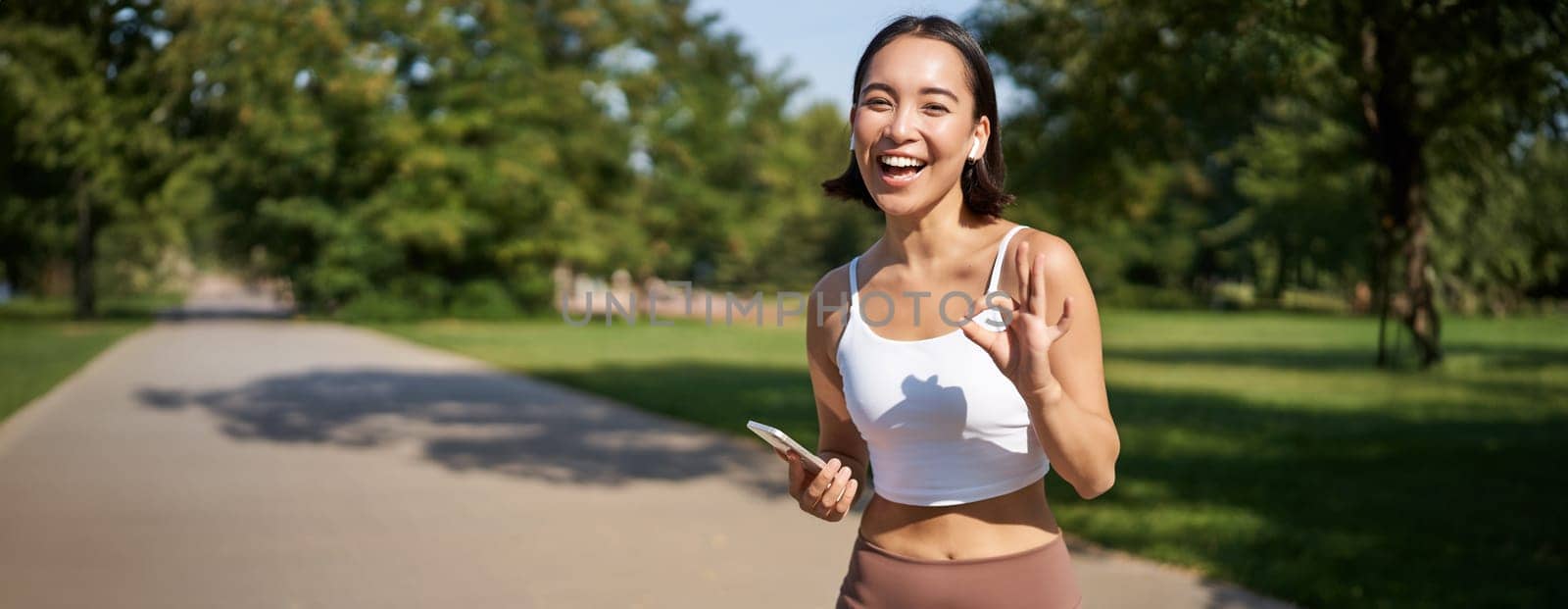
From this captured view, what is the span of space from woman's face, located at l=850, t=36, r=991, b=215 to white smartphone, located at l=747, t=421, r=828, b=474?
0.40 m

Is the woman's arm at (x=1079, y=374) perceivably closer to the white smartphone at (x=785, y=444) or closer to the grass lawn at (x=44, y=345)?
the white smartphone at (x=785, y=444)

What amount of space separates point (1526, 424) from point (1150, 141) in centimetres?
479

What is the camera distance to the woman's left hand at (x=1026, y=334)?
1.74 m

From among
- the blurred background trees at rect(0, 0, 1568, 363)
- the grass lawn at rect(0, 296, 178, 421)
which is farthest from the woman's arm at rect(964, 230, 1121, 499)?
the grass lawn at rect(0, 296, 178, 421)

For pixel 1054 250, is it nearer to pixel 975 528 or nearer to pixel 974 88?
pixel 974 88

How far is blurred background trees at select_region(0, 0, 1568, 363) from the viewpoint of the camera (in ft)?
36.8

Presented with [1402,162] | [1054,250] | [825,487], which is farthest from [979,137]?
[1402,162]

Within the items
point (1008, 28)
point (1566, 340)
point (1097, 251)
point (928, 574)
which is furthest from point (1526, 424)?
point (1097, 251)

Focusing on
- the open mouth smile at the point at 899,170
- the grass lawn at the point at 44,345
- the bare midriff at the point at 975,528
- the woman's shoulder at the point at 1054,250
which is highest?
the open mouth smile at the point at 899,170

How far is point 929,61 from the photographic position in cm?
200

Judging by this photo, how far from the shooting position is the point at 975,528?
2.09 metres

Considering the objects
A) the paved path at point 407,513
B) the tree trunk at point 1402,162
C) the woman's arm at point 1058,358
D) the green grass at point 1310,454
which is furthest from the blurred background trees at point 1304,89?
the woman's arm at point 1058,358

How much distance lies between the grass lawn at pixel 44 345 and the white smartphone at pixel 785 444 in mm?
12849

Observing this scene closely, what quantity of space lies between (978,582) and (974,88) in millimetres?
776
